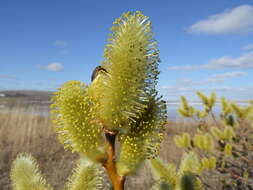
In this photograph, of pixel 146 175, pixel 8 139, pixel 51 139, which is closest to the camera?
pixel 146 175

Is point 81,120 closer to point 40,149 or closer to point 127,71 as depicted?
point 127,71

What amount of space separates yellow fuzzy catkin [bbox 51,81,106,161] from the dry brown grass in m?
3.60

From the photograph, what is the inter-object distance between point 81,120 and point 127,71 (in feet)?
0.72

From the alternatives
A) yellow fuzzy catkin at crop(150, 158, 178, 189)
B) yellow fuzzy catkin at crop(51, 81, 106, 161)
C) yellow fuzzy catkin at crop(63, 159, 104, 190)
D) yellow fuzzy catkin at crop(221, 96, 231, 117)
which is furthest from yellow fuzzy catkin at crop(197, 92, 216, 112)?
yellow fuzzy catkin at crop(51, 81, 106, 161)

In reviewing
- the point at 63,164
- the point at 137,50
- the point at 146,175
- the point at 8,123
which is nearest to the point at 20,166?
the point at 137,50

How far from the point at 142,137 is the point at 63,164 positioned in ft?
16.2

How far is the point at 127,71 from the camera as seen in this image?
2.44 ft

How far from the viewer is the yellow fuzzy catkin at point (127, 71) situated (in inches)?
29.4

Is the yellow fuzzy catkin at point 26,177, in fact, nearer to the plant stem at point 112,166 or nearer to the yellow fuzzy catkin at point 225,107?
the plant stem at point 112,166

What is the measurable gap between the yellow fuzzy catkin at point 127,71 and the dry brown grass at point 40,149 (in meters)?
3.65

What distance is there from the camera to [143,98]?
30.7 inches

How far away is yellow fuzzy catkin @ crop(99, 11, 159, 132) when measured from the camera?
75cm


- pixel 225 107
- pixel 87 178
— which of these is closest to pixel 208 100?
pixel 225 107

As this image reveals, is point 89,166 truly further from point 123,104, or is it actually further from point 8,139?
point 8,139
